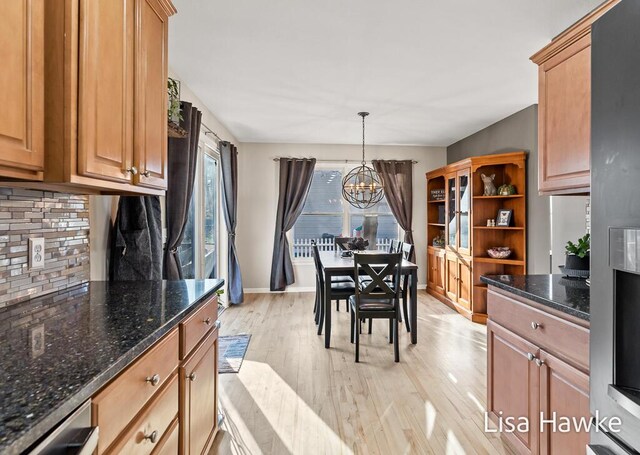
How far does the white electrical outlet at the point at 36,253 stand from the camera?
4.66 feet

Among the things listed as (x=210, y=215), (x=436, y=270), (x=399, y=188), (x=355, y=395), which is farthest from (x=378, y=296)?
(x=399, y=188)

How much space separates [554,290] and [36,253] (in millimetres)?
2373

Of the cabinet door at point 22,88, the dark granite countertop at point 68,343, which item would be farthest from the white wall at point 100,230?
the cabinet door at point 22,88

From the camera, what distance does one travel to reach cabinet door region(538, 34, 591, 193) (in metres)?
1.61

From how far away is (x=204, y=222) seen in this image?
3918 millimetres

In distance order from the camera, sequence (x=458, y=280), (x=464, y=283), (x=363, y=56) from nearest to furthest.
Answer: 1. (x=363, y=56)
2. (x=464, y=283)
3. (x=458, y=280)

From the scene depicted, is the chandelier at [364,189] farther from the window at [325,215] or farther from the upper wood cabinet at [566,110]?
the upper wood cabinet at [566,110]

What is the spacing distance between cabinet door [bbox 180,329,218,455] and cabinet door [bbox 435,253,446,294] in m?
3.98

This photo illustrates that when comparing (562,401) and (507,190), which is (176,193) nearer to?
(562,401)

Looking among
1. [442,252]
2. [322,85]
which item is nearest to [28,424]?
[322,85]

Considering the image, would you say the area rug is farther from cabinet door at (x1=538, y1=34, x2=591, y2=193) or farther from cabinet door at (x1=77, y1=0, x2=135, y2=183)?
cabinet door at (x1=538, y1=34, x2=591, y2=193)

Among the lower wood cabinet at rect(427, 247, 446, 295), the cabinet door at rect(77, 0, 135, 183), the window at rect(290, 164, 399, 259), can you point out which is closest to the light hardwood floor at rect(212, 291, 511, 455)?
the lower wood cabinet at rect(427, 247, 446, 295)

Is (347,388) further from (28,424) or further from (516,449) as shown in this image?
Result: (28,424)

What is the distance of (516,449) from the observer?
1.79 metres
